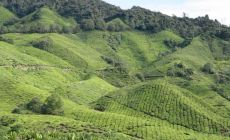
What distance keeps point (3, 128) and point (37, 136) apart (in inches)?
3436

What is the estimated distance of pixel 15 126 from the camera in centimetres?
19950

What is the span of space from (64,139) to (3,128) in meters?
Answer: 84.3

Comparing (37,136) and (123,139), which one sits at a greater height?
(37,136)

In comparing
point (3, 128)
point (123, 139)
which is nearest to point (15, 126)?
point (3, 128)

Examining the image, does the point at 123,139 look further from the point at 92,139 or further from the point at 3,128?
the point at 92,139

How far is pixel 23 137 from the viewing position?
403 ft

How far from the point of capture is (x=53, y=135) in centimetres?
12781

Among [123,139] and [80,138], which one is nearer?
[80,138]

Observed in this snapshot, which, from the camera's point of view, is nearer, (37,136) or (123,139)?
(37,136)

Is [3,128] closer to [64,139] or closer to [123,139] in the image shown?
[123,139]

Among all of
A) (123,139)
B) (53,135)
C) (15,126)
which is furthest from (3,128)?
(53,135)

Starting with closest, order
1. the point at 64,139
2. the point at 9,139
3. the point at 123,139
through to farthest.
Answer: the point at 9,139, the point at 64,139, the point at 123,139

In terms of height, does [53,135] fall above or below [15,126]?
above

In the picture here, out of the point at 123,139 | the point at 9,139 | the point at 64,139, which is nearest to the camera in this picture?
the point at 9,139
